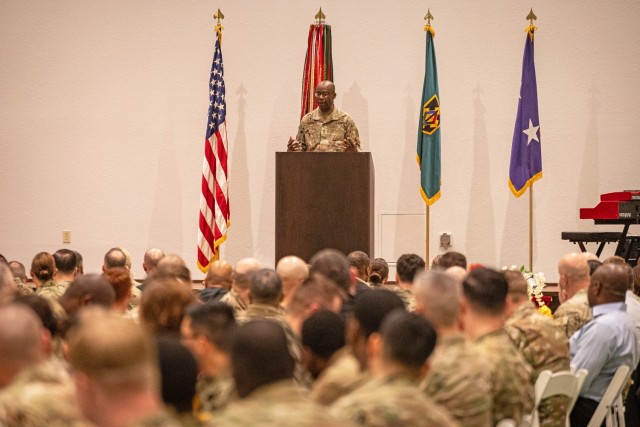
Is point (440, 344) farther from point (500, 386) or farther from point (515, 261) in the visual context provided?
point (515, 261)

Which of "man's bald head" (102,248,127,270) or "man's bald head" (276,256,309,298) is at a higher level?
"man's bald head" (276,256,309,298)

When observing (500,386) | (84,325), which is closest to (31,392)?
(84,325)

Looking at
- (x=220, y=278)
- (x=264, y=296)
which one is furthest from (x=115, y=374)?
(x=220, y=278)

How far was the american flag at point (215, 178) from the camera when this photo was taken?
10.6 m

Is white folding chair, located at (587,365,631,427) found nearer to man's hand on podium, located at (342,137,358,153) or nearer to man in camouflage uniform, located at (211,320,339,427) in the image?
man in camouflage uniform, located at (211,320,339,427)

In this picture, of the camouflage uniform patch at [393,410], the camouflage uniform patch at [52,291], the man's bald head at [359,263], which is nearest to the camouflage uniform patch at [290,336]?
the camouflage uniform patch at [393,410]

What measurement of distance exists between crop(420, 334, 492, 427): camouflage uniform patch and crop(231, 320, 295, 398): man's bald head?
0.84 meters

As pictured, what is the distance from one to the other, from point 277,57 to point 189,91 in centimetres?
120

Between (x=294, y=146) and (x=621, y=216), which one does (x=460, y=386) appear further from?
(x=621, y=216)

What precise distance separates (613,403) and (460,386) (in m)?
2.02

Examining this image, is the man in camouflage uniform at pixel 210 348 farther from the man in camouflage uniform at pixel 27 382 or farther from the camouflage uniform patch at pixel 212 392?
the man in camouflage uniform at pixel 27 382

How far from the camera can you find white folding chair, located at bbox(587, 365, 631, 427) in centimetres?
460

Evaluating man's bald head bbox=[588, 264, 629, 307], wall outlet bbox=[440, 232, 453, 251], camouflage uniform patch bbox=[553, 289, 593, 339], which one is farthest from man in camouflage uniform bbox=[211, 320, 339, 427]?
wall outlet bbox=[440, 232, 453, 251]

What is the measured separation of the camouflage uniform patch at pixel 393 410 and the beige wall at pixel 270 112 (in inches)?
352
